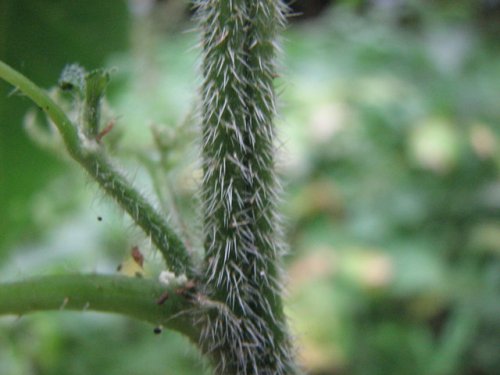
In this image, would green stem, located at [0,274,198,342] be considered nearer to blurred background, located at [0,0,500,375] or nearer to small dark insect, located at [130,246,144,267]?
small dark insect, located at [130,246,144,267]

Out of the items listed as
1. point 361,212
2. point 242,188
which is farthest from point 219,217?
point 361,212

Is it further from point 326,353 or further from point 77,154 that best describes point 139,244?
point 326,353

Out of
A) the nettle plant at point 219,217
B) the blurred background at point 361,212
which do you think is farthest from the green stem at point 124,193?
the blurred background at point 361,212

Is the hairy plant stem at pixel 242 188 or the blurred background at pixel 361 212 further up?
the hairy plant stem at pixel 242 188

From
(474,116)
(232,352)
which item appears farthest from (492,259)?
(232,352)

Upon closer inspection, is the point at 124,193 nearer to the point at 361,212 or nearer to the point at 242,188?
the point at 242,188

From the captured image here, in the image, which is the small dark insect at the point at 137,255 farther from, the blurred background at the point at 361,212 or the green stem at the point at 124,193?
the blurred background at the point at 361,212

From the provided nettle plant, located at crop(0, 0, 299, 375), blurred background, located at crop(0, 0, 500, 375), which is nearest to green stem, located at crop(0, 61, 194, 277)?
nettle plant, located at crop(0, 0, 299, 375)
